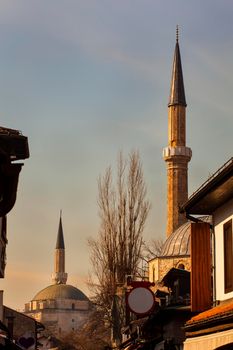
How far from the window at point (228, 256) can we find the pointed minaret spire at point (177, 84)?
7595cm

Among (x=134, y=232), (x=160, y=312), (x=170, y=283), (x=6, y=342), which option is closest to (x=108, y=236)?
(x=134, y=232)

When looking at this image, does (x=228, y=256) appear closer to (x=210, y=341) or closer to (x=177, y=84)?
(x=210, y=341)

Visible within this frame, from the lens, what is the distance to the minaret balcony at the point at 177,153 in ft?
285

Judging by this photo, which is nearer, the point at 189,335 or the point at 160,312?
the point at 189,335

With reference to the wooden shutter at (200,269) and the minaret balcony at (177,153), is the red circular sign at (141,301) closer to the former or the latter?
the wooden shutter at (200,269)

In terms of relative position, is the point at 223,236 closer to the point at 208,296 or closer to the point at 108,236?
the point at 208,296

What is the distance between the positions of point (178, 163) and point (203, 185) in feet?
237

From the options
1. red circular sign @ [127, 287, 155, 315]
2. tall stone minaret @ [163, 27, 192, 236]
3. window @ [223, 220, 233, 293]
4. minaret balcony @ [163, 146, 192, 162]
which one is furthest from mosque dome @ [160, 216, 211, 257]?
window @ [223, 220, 233, 293]

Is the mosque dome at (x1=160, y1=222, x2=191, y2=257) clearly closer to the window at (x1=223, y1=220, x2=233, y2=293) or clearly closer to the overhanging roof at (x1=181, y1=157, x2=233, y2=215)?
the overhanging roof at (x1=181, y1=157, x2=233, y2=215)

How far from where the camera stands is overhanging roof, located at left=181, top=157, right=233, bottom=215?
13312mm

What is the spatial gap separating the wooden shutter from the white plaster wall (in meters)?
0.18

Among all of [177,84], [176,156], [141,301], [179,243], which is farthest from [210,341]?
[177,84]

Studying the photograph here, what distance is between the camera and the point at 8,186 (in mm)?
14203

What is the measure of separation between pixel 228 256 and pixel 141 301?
25.4ft
